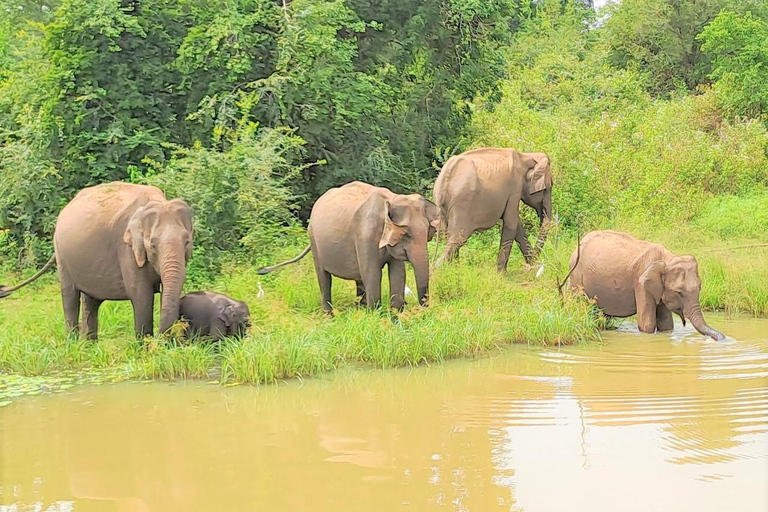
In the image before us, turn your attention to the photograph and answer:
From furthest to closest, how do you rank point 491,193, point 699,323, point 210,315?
point 491,193
point 699,323
point 210,315

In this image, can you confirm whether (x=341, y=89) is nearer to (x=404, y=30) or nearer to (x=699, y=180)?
(x=404, y=30)

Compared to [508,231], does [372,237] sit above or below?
above

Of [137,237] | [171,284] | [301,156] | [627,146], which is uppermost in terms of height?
[627,146]

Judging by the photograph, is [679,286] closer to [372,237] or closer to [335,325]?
[372,237]

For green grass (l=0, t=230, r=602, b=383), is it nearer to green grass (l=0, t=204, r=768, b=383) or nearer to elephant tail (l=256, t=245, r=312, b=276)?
green grass (l=0, t=204, r=768, b=383)

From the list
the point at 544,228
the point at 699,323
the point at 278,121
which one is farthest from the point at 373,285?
the point at 278,121

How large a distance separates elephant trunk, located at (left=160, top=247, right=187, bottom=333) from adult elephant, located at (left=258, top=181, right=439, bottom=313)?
2.05m

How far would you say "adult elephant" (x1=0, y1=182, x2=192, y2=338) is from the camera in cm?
784

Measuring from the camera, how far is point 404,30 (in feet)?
49.6

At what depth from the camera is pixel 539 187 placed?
12.3 m

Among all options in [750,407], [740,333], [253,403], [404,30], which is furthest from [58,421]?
[404,30]

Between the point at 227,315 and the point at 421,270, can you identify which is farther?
the point at 421,270

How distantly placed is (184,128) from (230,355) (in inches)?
254

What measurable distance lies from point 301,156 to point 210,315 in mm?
5796
